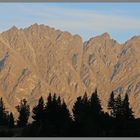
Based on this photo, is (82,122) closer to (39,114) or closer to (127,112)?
(39,114)

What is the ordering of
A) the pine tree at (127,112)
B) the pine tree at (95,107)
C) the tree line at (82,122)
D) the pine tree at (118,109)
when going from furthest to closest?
the pine tree at (127,112)
the pine tree at (118,109)
the pine tree at (95,107)
the tree line at (82,122)

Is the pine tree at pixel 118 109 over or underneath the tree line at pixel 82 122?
over

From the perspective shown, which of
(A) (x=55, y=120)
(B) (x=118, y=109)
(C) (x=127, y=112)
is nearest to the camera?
(A) (x=55, y=120)

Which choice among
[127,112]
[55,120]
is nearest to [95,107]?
[127,112]

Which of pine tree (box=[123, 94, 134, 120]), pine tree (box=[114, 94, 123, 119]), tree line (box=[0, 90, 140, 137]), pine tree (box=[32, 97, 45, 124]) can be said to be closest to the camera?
tree line (box=[0, 90, 140, 137])

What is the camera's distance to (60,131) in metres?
94.6

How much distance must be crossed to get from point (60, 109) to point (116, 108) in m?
14.0

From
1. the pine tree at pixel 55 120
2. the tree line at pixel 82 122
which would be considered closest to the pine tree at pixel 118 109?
the tree line at pixel 82 122

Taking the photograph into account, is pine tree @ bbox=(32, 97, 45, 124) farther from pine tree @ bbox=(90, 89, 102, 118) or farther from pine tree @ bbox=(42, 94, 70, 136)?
pine tree @ bbox=(90, 89, 102, 118)

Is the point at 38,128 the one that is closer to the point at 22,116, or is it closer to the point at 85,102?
the point at 85,102

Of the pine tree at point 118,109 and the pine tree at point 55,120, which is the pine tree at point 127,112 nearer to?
the pine tree at point 118,109

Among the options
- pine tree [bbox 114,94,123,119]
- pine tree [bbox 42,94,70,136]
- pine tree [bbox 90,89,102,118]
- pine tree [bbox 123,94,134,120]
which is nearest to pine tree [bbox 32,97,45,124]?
pine tree [bbox 42,94,70,136]

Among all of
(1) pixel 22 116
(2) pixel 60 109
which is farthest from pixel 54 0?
(1) pixel 22 116

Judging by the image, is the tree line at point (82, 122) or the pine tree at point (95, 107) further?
the pine tree at point (95, 107)
